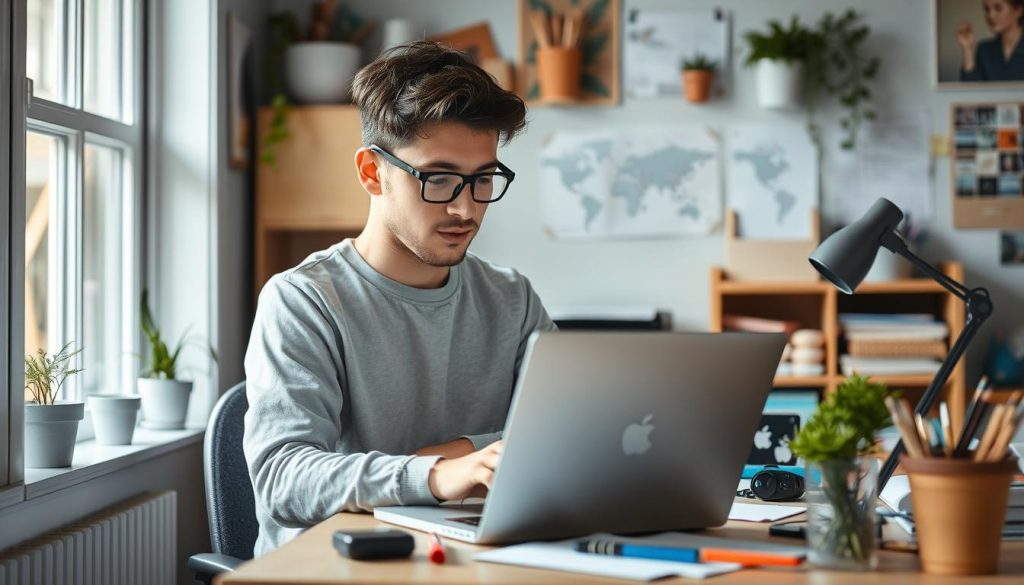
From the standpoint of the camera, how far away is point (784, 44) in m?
3.46

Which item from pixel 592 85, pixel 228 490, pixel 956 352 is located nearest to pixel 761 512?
pixel 956 352

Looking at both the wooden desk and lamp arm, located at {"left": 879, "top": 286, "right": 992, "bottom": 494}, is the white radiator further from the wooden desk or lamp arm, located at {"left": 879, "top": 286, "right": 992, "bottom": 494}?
lamp arm, located at {"left": 879, "top": 286, "right": 992, "bottom": 494}

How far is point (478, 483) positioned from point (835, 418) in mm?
407

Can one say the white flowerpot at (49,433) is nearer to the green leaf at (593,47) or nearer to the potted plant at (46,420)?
the potted plant at (46,420)

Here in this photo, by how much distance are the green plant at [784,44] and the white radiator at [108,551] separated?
212 centimetres

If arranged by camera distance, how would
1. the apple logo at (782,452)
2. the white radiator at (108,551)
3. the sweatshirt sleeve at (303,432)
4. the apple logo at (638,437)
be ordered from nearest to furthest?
the apple logo at (638,437) < the sweatshirt sleeve at (303,432) < the apple logo at (782,452) < the white radiator at (108,551)

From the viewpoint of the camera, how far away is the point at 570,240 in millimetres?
3631

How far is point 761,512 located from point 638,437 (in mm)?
328

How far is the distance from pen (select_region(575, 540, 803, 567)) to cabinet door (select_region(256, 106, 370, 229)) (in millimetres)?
2306

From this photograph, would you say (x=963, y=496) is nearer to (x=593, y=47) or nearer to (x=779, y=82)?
(x=779, y=82)

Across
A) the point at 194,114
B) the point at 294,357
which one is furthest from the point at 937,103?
the point at 294,357

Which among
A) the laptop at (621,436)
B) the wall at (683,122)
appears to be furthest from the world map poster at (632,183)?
the laptop at (621,436)

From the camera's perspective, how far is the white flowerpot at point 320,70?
3.47 meters

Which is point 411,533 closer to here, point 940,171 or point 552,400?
point 552,400
